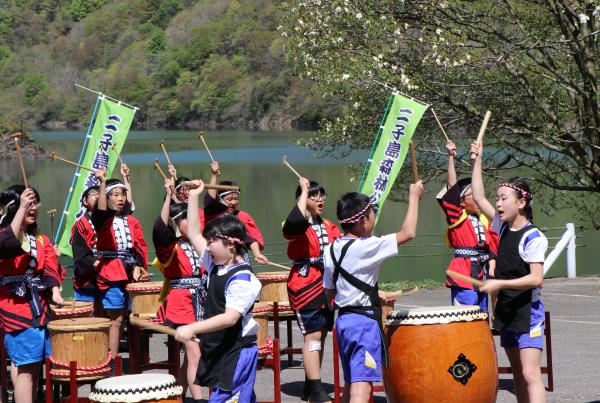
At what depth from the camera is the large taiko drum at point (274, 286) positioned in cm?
912

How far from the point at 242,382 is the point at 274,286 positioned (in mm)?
3547

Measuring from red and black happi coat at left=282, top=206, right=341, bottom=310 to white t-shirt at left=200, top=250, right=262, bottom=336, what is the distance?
2.27 metres

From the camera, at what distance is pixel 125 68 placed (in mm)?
103750

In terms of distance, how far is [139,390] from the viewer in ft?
17.5

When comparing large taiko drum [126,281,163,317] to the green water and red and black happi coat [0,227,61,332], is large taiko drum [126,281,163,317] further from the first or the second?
the green water

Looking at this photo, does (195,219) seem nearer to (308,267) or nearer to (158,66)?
(308,267)

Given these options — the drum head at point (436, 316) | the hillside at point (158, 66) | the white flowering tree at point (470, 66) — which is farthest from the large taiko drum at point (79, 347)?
the hillside at point (158, 66)

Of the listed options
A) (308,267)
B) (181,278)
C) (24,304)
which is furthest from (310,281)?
(24,304)

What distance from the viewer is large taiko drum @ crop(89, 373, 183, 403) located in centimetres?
532

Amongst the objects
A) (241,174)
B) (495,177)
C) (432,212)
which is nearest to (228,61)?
(241,174)

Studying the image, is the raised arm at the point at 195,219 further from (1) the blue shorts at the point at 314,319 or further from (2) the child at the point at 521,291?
(1) the blue shorts at the point at 314,319

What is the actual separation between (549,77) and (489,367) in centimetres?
895

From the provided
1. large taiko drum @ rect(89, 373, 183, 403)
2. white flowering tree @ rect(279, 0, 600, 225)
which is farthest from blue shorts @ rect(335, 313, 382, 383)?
white flowering tree @ rect(279, 0, 600, 225)

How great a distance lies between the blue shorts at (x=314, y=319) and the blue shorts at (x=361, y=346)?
1.69m
